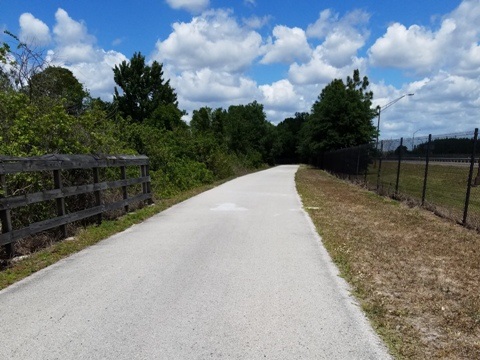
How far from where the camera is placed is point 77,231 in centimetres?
795

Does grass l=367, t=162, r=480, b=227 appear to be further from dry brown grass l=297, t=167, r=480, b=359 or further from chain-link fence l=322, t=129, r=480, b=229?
dry brown grass l=297, t=167, r=480, b=359

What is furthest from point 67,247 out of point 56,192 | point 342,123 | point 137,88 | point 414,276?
point 137,88

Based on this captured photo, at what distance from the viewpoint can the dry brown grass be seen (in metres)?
3.65

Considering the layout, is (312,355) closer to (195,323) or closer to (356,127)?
(195,323)

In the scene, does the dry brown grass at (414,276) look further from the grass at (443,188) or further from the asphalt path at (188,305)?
the grass at (443,188)

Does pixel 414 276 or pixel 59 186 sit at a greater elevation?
pixel 59 186

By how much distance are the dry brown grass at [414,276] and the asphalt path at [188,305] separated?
27cm

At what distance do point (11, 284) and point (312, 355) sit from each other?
3837 mm

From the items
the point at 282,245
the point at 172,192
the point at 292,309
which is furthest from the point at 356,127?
the point at 292,309

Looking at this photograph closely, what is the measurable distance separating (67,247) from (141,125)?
1187 centimetres

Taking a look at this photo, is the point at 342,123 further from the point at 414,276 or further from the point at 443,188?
the point at 414,276

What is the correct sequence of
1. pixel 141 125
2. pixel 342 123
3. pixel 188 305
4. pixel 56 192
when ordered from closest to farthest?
pixel 188 305 → pixel 56 192 → pixel 141 125 → pixel 342 123

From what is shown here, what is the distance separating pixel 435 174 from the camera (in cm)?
1252

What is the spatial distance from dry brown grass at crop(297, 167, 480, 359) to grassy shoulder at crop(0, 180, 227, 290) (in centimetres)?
426
